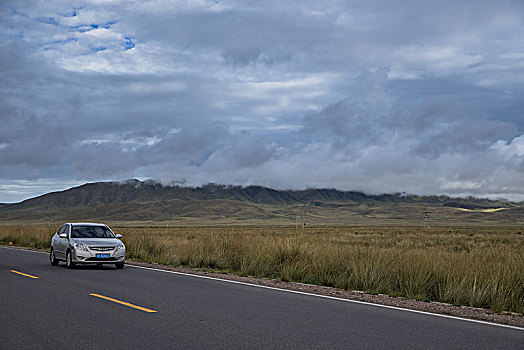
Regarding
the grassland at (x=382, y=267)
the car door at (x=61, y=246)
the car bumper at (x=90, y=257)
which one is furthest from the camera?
the car door at (x=61, y=246)

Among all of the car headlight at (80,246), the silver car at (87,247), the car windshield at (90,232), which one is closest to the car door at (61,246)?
the silver car at (87,247)

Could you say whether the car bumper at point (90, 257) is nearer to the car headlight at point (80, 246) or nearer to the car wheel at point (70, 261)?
the car headlight at point (80, 246)

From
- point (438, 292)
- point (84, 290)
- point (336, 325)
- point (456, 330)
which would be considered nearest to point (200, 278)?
point (84, 290)

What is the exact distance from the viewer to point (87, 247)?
18469mm

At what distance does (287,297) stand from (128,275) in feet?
21.3

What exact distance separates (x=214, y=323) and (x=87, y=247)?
11.1m

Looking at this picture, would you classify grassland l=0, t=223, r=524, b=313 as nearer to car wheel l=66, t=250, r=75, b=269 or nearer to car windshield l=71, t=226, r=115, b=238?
car windshield l=71, t=226, r=115, b=238

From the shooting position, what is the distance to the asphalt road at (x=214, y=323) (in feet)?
24.3

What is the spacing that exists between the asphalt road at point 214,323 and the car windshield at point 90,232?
6.48 m

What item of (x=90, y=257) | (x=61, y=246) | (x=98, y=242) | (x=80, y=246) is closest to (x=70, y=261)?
(x=80, y=246)

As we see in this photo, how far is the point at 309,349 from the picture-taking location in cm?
703

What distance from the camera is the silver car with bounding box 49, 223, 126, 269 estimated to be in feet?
60.5

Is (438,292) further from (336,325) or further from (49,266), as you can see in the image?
(49,266)

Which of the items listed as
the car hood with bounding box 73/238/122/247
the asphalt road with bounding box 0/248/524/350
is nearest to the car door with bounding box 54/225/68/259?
the car hood with bounding box 73/238/122/247
